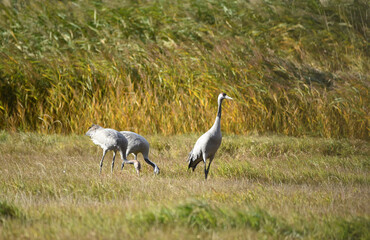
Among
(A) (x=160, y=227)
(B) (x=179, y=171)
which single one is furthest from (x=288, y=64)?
(A) (x=160, y=227)

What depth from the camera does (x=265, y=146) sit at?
8.46 metres

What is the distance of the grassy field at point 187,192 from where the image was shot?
3.92m

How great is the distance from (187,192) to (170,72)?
5930mm

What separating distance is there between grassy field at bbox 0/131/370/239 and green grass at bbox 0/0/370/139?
3.23 feet

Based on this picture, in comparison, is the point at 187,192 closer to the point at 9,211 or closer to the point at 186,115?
the point at 9,211

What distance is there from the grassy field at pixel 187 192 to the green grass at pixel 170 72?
99cm

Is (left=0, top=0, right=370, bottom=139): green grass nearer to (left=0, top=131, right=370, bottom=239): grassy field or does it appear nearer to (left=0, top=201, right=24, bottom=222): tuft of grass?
(left=0, top=131, right=370, bottom=239): grassy field

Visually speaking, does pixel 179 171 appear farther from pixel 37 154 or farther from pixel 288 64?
pixel 288 64

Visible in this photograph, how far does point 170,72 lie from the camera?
10.9 meters

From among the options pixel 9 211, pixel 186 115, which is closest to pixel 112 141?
pixel 9 211

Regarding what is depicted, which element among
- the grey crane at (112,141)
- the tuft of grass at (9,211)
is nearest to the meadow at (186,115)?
the tuft of grass at (9,211)

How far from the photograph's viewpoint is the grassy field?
3.92 meters

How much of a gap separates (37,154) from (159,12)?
22.3ft

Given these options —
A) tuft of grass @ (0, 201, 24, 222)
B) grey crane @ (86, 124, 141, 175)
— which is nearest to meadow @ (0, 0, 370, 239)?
tuft of grass @ (0, 201, 24, 222)
